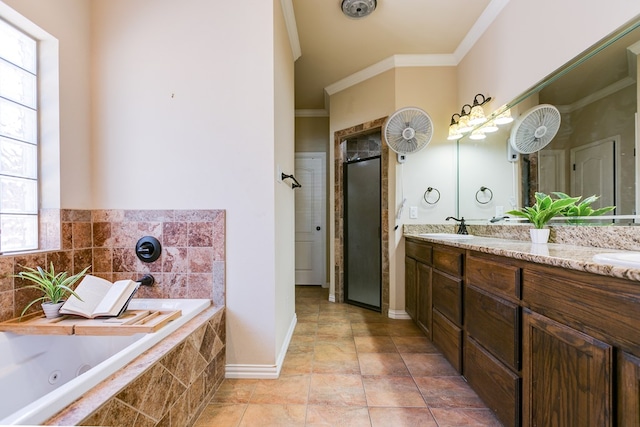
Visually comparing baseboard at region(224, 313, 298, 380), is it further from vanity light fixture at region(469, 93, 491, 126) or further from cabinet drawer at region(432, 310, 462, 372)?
vanity light fixture at region(469, 93, 491, 126)

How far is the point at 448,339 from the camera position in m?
1.77

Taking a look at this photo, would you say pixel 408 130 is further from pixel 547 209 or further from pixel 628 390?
pixel 628 390

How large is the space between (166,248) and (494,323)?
1.85 m

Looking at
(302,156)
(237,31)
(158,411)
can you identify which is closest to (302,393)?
(158,411)

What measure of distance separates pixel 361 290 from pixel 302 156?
6.92 ft

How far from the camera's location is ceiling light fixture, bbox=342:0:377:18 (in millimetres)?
2055

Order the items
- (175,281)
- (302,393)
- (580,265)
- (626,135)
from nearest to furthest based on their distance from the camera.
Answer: (580,265) → (626,135) → (302,393) → (175,281)

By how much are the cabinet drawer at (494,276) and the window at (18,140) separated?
2.41 m

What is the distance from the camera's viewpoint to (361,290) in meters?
3.11

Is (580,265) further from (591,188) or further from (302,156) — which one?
(302,156)

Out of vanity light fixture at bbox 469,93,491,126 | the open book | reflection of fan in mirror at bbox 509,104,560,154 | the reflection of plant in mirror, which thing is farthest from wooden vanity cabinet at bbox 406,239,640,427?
the open book

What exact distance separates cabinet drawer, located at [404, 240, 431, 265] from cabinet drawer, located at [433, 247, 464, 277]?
5.0 inches

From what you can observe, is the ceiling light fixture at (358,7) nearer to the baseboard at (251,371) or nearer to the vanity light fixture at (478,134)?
the vanity light fixture at (478,134)

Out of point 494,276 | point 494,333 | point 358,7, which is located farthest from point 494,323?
point 358,7
